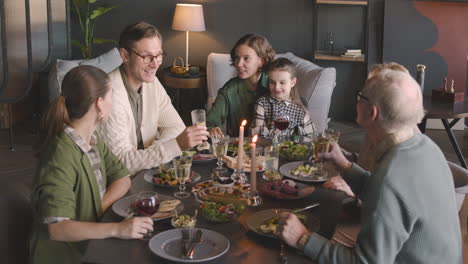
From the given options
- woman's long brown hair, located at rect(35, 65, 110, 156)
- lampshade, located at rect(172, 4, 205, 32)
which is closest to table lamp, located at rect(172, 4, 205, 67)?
lampshade, located at rect(172, 4, 205, 32)

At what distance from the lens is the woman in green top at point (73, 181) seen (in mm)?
1778

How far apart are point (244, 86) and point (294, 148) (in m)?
0.95

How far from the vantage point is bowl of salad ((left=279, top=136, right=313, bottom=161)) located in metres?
2.66

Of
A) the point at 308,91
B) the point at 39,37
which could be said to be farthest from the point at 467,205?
the point at 39,37

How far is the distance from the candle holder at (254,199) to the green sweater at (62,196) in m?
0.52

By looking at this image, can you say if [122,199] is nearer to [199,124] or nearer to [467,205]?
[199,124]

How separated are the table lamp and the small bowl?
4527mm

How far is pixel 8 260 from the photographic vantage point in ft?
5.95

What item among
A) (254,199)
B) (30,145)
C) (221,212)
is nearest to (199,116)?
(254,199)

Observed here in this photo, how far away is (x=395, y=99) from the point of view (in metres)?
1.71

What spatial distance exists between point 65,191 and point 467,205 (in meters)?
3.04

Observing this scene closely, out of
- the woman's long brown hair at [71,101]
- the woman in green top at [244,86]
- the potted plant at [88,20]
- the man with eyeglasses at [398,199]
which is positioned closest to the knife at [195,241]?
the man with eyeglasses at [398,199]

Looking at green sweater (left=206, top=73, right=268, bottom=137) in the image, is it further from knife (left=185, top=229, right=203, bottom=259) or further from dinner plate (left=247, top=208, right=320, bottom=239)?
knife (left=185, top=229, right=203, bottom=259)

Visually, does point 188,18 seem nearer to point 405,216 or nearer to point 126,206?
point 126,206
